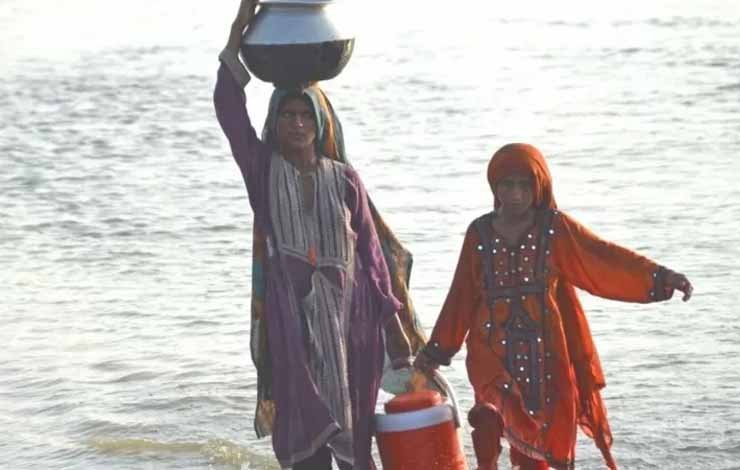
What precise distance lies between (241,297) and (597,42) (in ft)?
39.7

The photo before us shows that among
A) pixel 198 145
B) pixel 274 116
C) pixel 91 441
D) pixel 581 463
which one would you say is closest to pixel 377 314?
pixel 274 116

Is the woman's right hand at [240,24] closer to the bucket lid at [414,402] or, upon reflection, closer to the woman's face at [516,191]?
the woman's face at [516,191]

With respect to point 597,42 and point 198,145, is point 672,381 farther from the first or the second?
point 597,42

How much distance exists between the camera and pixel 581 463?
8.20m

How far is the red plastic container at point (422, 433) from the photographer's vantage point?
6508 millimetres

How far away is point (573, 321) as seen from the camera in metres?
6.62

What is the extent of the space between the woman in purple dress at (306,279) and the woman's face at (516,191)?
1.64 feet

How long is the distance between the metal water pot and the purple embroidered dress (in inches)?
4.3

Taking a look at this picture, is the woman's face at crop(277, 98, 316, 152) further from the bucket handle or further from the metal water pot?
the bucket handle

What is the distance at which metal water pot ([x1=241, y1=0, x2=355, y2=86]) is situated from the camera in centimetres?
636

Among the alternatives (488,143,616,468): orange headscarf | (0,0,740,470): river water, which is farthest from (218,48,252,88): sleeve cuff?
(0,0,740,470): river water

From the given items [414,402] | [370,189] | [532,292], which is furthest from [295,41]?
[370,189]

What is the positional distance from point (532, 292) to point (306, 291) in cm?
72

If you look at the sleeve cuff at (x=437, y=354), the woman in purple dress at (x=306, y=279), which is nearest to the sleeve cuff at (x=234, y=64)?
the woman in purple dress at (x=306, y=279)
